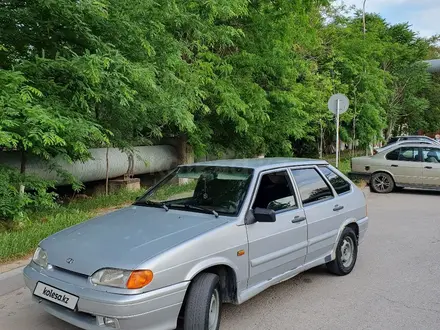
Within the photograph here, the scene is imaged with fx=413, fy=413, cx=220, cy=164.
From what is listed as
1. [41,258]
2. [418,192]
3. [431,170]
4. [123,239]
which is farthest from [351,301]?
[418,192]

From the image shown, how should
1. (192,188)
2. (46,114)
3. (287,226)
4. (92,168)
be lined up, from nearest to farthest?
(287,226)
(192,188)
(46,114)
(92,168)

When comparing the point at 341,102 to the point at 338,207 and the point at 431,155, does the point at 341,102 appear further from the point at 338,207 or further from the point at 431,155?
the point at 338,207

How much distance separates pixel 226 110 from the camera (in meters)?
9.95

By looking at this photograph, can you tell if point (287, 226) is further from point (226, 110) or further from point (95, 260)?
point (226, 110)

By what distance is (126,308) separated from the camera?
111 inches

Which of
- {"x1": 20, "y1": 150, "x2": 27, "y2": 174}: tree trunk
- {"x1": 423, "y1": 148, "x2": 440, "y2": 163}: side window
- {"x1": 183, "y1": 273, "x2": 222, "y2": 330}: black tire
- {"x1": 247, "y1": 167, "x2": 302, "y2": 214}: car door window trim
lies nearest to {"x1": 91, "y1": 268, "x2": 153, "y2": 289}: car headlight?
{"x1": 183, "y1": 273, "x2": 222, "y2": 330}: black tire

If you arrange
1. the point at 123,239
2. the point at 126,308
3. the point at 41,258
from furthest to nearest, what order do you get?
1. the point at 41,258
2. the point at 123,239
3. the point at 126,308

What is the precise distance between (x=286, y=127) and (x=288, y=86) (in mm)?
1320

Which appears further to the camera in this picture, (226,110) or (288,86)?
(288,86)

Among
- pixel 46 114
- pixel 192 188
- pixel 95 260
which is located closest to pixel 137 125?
pixel 46 114

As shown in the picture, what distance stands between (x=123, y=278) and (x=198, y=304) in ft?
2.02

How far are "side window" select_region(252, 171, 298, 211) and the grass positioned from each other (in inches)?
121

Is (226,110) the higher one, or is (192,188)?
(226,110)

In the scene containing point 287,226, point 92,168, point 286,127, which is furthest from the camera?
point 286,127
